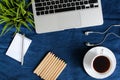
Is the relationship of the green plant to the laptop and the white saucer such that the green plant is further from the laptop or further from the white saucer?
the white saucer

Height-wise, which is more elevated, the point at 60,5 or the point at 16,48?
the point at 60,5

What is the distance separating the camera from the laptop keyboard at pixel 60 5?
0.93m

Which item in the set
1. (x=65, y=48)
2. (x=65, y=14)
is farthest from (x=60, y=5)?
(x=65, y=48)

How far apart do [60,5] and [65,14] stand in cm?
3

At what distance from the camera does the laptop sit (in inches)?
36.8

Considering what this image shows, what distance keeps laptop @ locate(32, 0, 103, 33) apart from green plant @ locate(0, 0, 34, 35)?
28 mm

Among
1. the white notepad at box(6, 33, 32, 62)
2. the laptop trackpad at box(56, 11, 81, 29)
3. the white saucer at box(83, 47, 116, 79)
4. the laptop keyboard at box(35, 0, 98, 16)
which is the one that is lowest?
the white saucer at box(83, 47, 116, 79)

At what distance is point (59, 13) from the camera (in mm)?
938

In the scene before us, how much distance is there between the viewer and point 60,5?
94 cm

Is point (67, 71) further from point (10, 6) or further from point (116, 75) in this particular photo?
point (10, 6)

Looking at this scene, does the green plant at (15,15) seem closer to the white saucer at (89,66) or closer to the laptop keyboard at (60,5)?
the laptop keyboard at (60,5)

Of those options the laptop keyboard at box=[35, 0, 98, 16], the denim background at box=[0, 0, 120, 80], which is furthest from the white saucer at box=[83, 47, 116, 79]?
the laptop keyboard at box=[35, 0, 98, 16]

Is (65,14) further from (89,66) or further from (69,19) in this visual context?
(89,66)

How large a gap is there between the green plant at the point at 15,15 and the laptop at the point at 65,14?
0.09 feet
